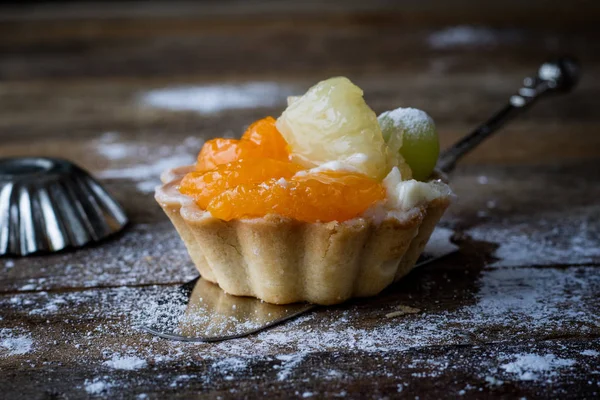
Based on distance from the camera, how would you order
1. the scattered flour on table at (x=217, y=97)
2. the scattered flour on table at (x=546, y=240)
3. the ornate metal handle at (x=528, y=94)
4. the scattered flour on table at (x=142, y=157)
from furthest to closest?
the scattered flour on table at (x=217, y=97), the scattered flour on table at (x=142, y=157), the ornate metal handle at (x=528, y=94), the scattered flour on table at (x=546, y=240)

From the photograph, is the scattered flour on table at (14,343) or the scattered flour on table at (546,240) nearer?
the scattered flour on table at (14,343)

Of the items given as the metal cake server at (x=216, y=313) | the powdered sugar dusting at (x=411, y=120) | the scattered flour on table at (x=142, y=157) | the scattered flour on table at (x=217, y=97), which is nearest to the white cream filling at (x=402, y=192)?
the powdered sugar dusting at (x=411, y=120)

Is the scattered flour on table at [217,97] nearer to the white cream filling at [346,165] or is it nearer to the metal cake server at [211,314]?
the metal cake server at [211,314]

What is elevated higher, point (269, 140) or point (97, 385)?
point (269, 140)

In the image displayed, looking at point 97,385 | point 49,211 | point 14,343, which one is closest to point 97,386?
point 97,385

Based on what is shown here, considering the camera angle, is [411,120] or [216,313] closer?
[216,313]

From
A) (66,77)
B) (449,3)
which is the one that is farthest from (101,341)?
(449,3)

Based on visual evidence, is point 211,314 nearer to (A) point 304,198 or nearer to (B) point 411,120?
(A) point 304,198
